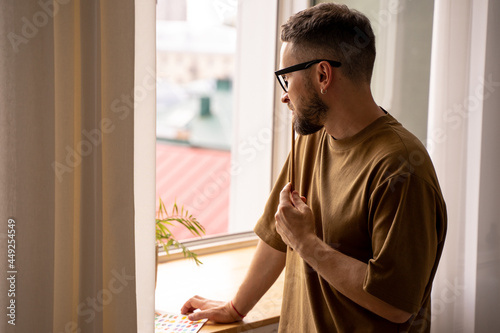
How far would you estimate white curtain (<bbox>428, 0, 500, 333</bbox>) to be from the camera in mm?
1975

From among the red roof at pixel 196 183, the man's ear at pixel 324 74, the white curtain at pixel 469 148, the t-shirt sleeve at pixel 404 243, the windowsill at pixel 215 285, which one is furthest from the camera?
the red roof at pixel 196 183

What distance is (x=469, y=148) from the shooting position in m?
2.02

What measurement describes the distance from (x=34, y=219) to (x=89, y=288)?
218 millimetres

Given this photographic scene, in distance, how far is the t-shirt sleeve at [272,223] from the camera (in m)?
1.64

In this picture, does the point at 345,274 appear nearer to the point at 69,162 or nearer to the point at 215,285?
the point at 69,162

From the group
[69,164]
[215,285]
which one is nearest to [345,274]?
[69,164]

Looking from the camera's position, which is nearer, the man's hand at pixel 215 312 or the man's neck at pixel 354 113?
the man's neck at pixel 354 113

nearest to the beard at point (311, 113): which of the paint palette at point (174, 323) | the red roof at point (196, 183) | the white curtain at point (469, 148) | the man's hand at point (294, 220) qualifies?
the man's hand at point (294, 220)

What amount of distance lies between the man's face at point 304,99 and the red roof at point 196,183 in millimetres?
554

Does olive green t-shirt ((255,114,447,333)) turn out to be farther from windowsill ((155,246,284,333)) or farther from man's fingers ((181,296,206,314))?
man's fingers ((181,296,206,314))

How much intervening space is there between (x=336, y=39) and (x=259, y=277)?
0.73 meters

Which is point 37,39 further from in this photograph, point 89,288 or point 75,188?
point 89,288

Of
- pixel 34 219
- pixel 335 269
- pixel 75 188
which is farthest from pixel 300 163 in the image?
pixel 34 219

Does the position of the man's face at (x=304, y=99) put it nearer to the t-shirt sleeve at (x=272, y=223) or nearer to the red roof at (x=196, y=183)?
the t-shirt sleeve at (x=272, y=223)
